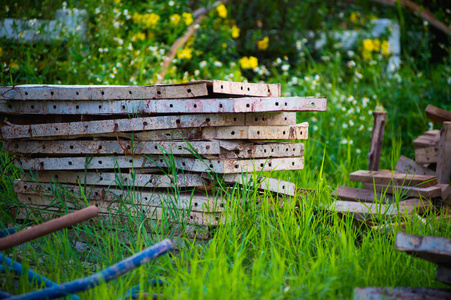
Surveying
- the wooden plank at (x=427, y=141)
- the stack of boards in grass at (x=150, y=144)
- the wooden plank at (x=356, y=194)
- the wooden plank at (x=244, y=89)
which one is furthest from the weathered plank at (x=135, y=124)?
the wooden plank at (x=427, y=141)

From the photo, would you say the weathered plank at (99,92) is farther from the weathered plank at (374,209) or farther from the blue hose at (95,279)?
the weathered plank at (374,209)

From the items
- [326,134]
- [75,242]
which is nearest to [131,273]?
[75,242]

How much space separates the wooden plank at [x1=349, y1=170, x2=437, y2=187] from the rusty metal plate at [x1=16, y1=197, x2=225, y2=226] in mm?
1531

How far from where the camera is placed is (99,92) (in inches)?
113

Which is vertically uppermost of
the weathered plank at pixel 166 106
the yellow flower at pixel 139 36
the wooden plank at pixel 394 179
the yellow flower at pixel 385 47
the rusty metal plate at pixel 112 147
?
the yellow flower at pixel 385 47

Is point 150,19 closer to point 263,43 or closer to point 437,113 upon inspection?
point 263,43

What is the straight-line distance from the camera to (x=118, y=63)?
5.05 metres

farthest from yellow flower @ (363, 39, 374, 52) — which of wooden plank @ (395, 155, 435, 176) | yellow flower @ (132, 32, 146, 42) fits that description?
yellow flower @ (132, 32, 146, 42)

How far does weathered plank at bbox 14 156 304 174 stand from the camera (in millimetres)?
2792

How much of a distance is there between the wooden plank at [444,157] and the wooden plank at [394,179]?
0.24m

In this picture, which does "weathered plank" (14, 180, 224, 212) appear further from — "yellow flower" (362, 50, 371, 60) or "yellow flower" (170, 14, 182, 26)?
"yellow flower" (362, 50, 371, 60)

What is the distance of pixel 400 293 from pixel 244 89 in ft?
5.14

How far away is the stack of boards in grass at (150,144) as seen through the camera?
9.09 feet

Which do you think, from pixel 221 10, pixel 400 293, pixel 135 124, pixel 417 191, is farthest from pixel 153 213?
pixel 221 10
